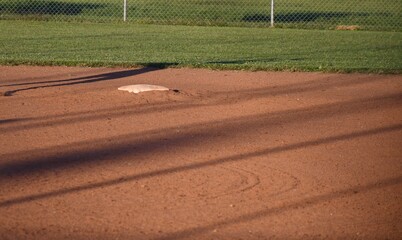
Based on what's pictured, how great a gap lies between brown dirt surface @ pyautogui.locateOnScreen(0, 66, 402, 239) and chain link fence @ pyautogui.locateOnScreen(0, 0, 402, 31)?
431 inches

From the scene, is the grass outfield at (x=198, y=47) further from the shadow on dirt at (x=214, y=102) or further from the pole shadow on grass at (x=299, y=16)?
the pole shadow on grass at (x=299, y=16)

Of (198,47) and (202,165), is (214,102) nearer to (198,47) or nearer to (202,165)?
(202,165)

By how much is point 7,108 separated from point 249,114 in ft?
10.6

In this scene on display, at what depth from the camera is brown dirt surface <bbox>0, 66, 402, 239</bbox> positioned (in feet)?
20.1

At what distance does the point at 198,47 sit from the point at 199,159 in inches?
374

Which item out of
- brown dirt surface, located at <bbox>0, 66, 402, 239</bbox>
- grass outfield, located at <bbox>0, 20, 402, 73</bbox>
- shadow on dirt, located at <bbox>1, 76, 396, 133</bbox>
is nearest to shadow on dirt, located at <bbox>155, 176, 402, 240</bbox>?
brown dirt surface, located at <bbox>0, 66, 402, 239</bbox>

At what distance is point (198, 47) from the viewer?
17.3 meters

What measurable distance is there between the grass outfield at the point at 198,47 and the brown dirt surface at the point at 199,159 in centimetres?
183

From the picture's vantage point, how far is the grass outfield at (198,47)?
14.6 metres

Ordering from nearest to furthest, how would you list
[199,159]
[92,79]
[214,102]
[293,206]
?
[293,206] → [199,159] → [214,102] → [92,79]

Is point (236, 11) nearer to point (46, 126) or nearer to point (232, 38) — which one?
point (232, 38)

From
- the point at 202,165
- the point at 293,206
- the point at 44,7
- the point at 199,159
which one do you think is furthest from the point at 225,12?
the point at 293,206

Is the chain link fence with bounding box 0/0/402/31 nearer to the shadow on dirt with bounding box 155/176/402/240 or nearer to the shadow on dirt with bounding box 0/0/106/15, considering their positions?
the shadow on dirt with bounding box 0/0/106/15

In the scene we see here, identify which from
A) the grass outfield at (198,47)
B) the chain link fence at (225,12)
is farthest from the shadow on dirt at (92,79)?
the chain link fence at (225,12)
